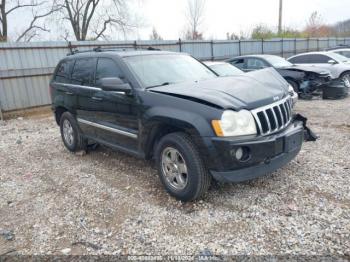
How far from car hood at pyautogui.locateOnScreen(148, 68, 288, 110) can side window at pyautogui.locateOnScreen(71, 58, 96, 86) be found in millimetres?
1515

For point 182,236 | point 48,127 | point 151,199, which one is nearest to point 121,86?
point 151,199

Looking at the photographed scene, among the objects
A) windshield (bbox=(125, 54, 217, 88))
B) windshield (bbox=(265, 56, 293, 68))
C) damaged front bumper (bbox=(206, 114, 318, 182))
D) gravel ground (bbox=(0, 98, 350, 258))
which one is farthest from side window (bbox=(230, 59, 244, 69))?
damaged front bumper (bbox=(206, 114, 318, 182))

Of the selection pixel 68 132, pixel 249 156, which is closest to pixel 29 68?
pixel 68 132

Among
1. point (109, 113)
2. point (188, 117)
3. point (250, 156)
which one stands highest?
point (188, 117)

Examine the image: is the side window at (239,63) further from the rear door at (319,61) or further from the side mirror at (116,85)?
the side mirror at (116,85)

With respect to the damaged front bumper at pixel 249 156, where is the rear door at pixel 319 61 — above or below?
above

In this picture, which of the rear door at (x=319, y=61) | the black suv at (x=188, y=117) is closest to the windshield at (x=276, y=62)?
the rear door at (x=319, y=61)

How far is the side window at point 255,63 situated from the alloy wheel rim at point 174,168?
768cm

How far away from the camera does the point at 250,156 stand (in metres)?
3.04

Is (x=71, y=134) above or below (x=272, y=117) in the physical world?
below

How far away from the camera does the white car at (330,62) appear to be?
10797 mm

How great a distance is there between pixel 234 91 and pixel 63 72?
137 inches

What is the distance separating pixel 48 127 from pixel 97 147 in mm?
3024

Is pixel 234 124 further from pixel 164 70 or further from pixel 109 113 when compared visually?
pixel 109 113
